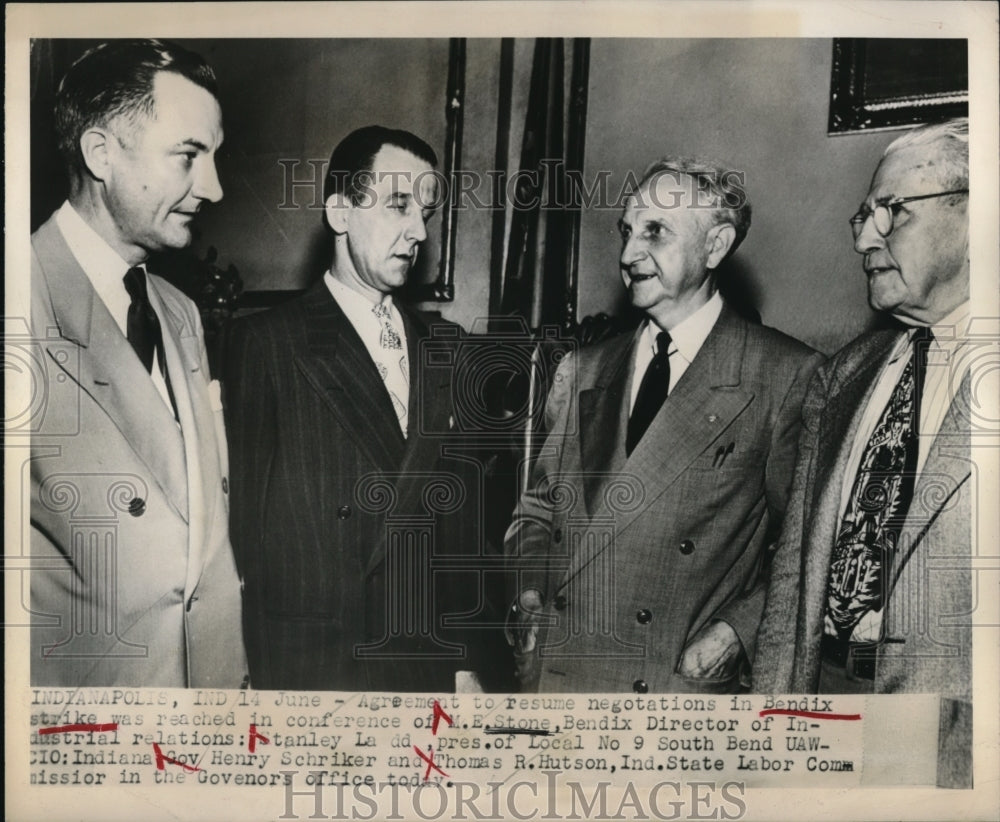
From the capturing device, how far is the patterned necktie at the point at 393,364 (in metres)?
2.50

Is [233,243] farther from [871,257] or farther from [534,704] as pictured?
[871,257]

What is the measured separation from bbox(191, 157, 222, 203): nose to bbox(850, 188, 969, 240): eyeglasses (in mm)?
1526

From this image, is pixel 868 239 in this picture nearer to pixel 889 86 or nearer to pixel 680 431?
pixel 889 86

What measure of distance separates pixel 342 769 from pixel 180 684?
1.43ft

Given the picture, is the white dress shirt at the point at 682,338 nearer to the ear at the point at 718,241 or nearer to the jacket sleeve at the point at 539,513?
the ear at the point at 718,241

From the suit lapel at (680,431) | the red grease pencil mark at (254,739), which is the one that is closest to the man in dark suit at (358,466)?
the red grease pencil mark at (254,739)

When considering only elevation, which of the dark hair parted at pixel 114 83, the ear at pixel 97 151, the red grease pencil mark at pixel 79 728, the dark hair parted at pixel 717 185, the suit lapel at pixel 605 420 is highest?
the dark hair parted at pixel 114 83

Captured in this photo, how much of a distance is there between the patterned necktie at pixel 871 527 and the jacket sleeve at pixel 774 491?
6.0 inches

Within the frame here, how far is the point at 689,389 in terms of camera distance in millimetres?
2490

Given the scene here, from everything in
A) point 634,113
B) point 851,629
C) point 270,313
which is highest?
point 634,113

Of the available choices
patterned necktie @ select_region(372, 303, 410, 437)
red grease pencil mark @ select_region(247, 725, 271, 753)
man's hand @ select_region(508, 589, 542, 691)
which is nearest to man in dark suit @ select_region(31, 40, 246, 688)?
red grease pencil mark @ select_region(247, 725, 271, 753)

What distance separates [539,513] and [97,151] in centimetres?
137

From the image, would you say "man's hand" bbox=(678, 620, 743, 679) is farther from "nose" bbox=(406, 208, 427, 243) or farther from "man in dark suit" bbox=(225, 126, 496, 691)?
"nose" bbox=(406, 208, 427, 243)

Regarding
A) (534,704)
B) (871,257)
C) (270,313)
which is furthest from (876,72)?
(534,704)
